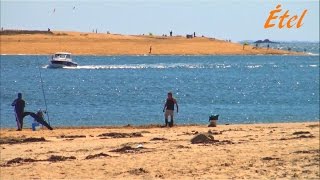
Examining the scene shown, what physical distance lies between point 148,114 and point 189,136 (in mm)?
11976

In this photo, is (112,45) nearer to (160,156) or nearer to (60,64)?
(60,64)

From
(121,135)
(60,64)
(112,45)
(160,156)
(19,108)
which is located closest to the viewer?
(160,156)

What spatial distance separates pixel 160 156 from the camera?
15.0 m

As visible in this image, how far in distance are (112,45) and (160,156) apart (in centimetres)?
11647

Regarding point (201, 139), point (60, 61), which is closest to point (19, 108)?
point (201, 139)

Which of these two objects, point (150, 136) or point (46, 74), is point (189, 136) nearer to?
point (150, 136)

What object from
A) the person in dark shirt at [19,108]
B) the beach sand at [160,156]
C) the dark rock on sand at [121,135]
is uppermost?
the person in dark shirt at [19,108]

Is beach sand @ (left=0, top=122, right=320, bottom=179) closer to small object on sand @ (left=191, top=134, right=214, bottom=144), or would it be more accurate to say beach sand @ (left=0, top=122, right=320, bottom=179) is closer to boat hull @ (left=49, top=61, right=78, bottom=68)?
small object on sand @ (left=191, top=134, right=214, bottom=144)

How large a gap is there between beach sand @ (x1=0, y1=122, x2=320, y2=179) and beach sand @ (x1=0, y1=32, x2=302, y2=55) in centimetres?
9308

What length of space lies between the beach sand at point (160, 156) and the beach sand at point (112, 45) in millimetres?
93084

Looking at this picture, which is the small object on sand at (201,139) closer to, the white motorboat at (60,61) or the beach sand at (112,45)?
the white motorboat at (60,61)

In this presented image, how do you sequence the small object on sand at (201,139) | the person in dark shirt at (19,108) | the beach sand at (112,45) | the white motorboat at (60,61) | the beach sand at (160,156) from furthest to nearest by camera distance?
the beach sand at (112,45) < the white motorboat at (60,61) < the person in dark shirt at (19,108) < the small object on sand at (201,139) < the beach sand at (160,156)

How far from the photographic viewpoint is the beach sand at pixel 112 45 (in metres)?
119

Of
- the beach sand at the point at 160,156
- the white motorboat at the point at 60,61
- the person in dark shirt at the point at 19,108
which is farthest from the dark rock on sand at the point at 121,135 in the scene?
the white motorboat at the point at 60,61
